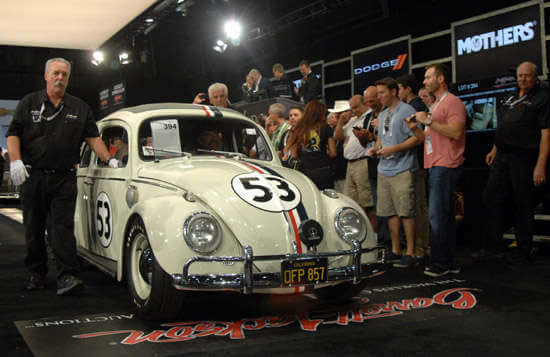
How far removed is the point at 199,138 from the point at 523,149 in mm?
3360

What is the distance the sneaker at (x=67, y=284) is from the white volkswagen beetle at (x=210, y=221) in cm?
28

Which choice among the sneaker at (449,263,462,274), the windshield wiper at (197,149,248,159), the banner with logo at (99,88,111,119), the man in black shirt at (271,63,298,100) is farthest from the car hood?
the banner with logo at (99,88,111,119)

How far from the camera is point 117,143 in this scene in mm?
4762

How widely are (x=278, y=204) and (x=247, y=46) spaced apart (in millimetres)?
10749

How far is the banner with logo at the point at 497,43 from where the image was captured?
26.4 ft

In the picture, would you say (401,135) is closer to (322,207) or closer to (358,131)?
(358,131)

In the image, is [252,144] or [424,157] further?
[424,157]

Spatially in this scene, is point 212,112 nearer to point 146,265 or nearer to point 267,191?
point 267,191

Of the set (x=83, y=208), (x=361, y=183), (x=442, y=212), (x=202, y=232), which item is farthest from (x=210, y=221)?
(x=361, y=183)

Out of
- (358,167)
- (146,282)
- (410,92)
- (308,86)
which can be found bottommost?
(146,282)

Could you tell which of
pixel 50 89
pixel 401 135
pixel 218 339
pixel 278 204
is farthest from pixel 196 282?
pixel 401 135

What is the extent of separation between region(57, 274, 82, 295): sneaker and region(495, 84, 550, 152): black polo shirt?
4356mm

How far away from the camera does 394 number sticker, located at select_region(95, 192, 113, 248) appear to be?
14.4 ft

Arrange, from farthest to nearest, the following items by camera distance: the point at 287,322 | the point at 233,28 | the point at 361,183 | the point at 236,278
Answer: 1. the point at 233,28
2. the point at 361,183
3. the point at 287,322
4. the point at 236,278
